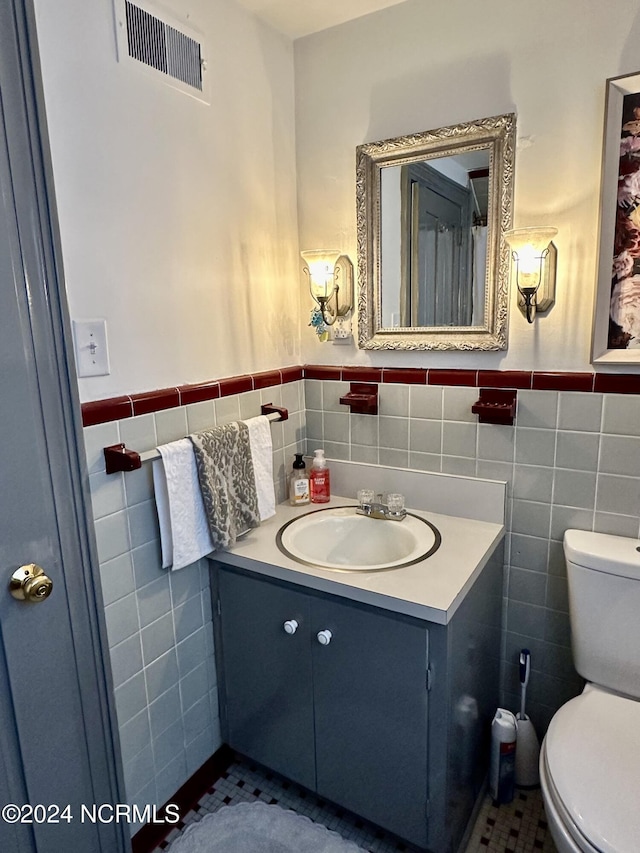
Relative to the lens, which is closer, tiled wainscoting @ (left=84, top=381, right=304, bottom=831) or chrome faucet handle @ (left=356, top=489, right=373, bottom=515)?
tiled wainscoting @ (left=84, top=381, right=304, bottom=831)

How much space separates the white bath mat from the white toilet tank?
80 centimetres

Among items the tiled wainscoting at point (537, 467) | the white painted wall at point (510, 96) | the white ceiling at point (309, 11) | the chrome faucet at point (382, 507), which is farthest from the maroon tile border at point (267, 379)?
the white ceiling at point (309, 11)

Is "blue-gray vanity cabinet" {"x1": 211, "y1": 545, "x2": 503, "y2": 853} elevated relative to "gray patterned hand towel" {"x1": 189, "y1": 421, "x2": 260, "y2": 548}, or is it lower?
lower

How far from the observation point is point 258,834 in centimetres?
146

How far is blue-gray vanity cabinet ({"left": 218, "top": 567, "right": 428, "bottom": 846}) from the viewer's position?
1261mm

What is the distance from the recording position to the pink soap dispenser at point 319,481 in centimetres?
179

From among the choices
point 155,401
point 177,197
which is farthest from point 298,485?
point 177,197

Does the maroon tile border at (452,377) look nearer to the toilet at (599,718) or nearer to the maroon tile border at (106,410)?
the toilet at (599,718)

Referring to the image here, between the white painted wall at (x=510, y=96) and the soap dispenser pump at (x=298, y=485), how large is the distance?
454mm

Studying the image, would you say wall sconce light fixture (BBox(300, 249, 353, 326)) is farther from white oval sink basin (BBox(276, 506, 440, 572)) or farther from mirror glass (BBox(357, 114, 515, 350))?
white oval sink basin (BBox(276, 506, 440, 572))

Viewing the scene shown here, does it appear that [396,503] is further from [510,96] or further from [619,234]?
[510,96]

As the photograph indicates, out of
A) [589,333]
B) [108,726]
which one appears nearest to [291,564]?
[108,726]

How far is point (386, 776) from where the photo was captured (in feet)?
4.35

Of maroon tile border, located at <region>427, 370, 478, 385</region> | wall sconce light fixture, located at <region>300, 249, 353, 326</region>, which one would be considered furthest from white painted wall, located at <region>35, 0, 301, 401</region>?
maroon tile border, located at <region>427, 370, 478, 385</region>
